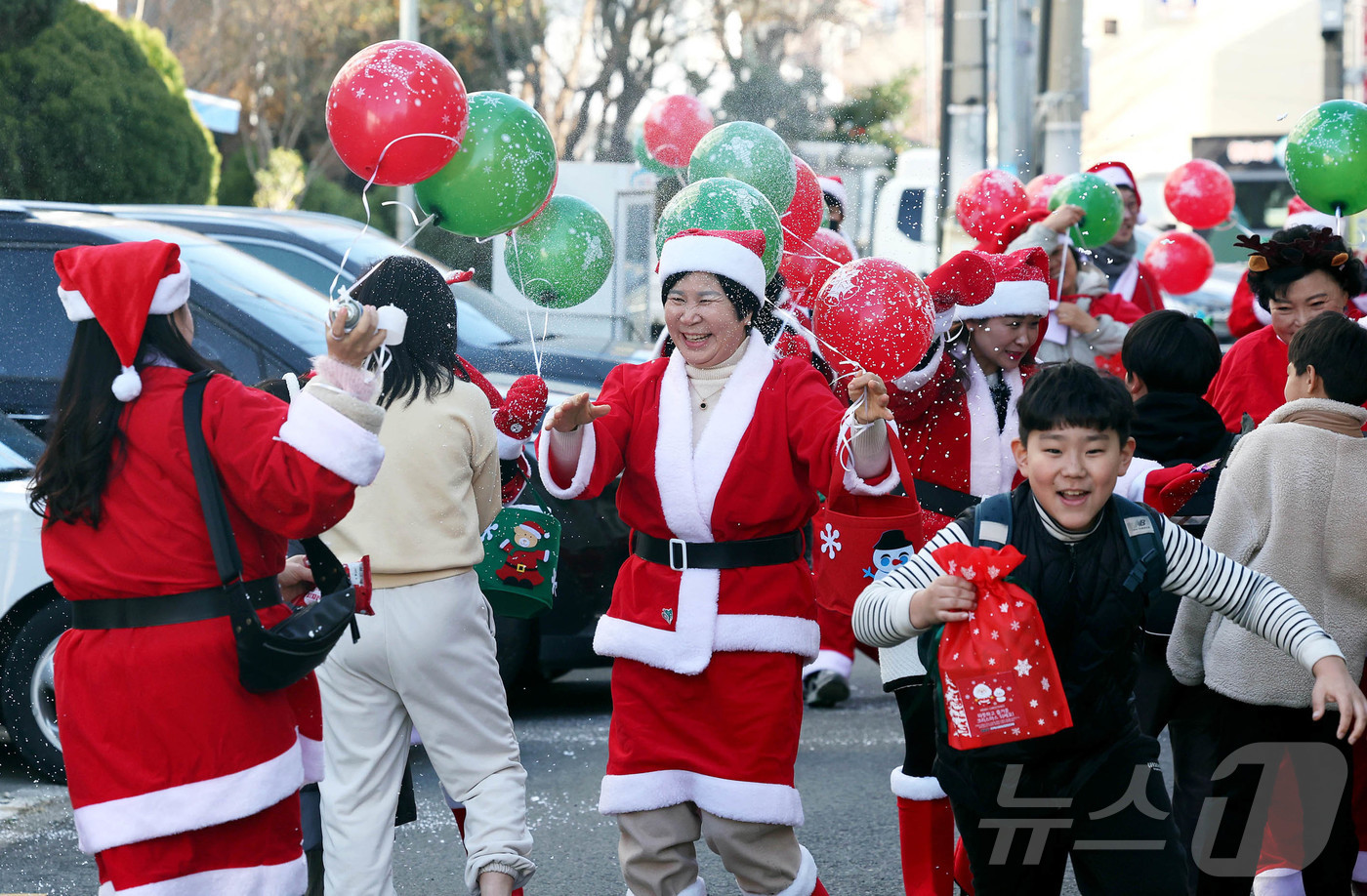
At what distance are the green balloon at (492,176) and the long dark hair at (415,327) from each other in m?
0.16

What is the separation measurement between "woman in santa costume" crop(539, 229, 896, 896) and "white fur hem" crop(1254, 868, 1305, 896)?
1.08 metres

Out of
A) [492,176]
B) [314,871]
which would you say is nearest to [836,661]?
[314,871]

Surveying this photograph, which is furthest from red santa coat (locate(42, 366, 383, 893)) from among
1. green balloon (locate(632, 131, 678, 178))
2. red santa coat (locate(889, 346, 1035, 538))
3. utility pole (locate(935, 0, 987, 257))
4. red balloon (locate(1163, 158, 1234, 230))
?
utility pole (locate(935, 0, 987, 257))

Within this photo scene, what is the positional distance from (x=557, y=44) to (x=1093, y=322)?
18232 mm

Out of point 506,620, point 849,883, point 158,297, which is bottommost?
point 849,883

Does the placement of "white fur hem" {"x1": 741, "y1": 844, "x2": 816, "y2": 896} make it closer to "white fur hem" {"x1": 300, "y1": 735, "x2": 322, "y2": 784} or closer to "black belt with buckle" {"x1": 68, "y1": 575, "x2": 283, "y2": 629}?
"white fur hem" {"x1": 300, "y1": 735, "x2": 322, "y2": 784}

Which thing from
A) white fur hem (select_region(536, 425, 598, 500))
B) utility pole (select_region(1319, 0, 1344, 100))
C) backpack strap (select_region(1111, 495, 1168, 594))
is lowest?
backpack strap (select_region(1111, 495, 1168, 594))

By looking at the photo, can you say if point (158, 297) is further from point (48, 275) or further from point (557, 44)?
point (557, 44)

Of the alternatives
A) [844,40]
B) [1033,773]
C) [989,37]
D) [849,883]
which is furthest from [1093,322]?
[844,40]

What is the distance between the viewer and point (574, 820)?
17.2 feet

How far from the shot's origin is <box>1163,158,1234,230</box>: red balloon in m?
7.38

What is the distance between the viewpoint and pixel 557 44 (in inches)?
904

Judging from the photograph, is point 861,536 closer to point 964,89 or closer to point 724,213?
point 724,213

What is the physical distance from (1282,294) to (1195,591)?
6.51 ft
